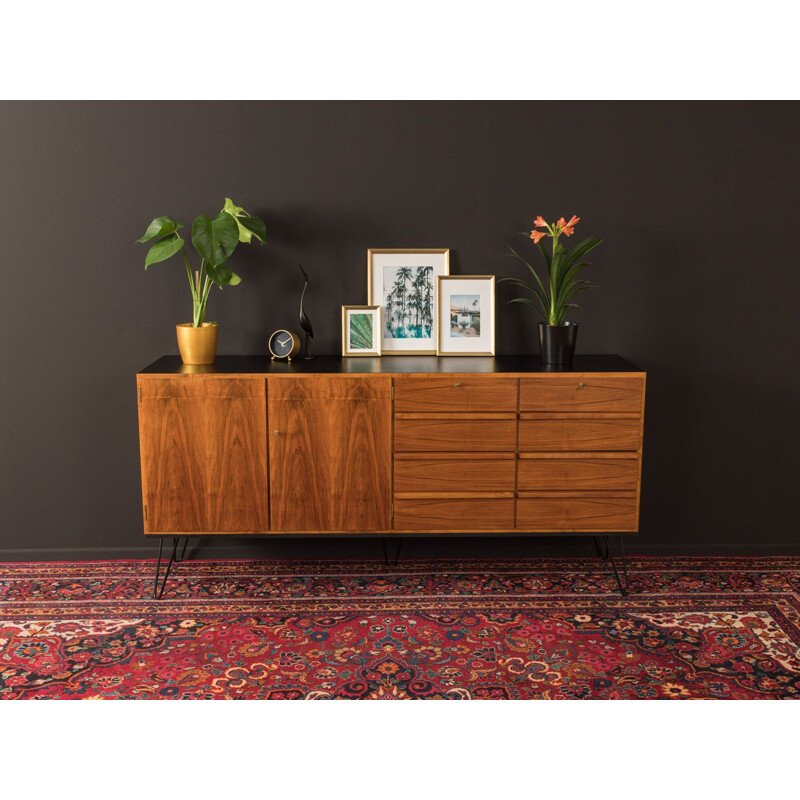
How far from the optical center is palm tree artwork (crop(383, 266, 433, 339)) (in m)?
4.24

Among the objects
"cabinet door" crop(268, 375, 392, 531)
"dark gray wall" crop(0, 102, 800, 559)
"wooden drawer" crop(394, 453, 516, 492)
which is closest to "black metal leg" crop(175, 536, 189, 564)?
"dark gray wall" crop(0, 102, 800, 559)

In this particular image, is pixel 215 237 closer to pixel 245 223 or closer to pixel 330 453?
pixel 245 223

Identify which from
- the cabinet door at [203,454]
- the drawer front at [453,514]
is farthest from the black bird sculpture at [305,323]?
the drawer front at [453,514]

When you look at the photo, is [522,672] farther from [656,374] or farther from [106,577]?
[106,577]

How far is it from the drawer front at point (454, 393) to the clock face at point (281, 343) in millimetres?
610

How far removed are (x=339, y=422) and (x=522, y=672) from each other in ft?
4.36

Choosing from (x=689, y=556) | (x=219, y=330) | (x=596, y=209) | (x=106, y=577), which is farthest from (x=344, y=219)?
(x=689, y=556)

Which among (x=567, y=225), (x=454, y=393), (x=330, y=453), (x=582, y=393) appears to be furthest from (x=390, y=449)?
(x=567, y=225)

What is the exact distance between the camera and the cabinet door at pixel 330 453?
12.6 feet

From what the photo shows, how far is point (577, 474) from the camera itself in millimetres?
3914

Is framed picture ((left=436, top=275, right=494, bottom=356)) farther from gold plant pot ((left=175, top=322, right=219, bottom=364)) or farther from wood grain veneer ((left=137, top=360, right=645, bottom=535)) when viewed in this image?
gold plant pot ((left=175, top=322, right=219, bottom=364))

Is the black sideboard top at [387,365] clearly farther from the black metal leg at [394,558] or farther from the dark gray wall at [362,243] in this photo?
the black metal leg at [394,558]

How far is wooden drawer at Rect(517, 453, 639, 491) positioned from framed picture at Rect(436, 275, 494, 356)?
659 millimetres

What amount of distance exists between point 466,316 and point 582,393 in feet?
2.39
